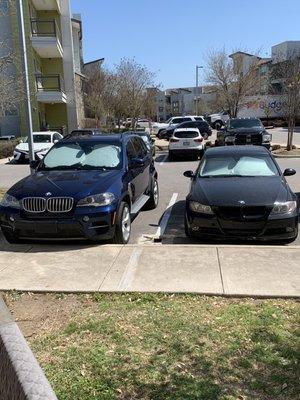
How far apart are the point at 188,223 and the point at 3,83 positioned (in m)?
6.76

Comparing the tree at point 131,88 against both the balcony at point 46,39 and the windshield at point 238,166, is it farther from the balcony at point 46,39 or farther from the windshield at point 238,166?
the windshield at point 238,166

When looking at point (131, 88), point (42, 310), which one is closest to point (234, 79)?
point (131, 88)

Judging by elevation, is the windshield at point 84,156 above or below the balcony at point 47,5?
below

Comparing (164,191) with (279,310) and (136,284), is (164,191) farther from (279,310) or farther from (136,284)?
→ (279,310)

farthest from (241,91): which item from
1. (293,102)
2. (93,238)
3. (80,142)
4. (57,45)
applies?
(93,238)

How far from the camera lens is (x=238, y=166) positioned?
8250 mm

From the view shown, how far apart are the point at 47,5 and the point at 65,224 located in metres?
31.8

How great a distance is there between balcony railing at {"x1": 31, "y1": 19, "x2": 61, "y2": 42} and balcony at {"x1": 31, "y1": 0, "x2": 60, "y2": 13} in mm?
1364

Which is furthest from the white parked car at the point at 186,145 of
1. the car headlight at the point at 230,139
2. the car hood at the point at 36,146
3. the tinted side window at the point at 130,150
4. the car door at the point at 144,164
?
the tinted side window at the point at 130,150

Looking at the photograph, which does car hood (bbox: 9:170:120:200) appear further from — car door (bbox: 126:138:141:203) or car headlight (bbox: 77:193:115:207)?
car door (bbox: 126:138:141:203)

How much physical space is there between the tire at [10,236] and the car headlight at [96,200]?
44.4 inches

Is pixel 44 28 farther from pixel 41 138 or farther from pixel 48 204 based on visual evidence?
pixel 48 204

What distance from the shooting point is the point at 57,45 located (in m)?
32.0

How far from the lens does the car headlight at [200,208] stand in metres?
6.77
